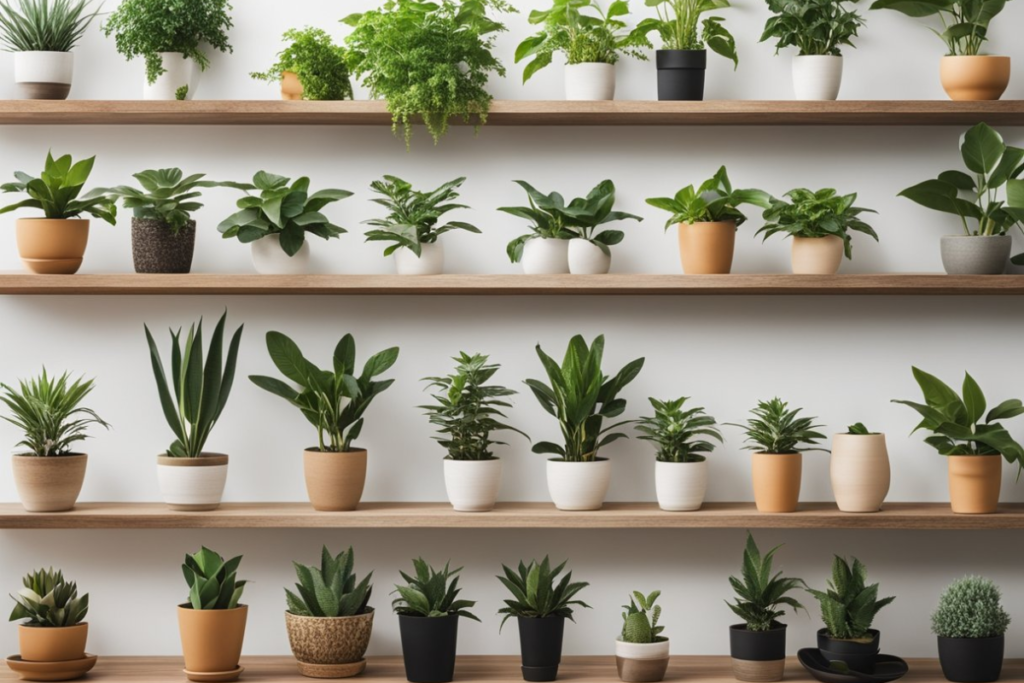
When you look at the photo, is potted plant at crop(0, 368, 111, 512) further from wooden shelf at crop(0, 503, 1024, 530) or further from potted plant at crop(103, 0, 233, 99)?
potted plant at crop(103, 0, 233, 99)

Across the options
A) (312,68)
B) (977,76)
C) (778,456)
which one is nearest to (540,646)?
(778,456)

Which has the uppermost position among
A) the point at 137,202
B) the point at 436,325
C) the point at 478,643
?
the point at 137,202

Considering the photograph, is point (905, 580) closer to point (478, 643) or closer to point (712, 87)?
point (478, 643)

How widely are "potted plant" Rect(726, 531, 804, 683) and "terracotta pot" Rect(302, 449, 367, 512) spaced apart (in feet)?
3.05

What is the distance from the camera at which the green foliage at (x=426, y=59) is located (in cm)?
247

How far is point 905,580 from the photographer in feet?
8.91

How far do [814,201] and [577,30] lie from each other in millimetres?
715

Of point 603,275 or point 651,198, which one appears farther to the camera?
point 651,198

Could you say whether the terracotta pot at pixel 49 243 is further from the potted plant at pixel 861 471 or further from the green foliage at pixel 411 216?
the potted plant at pixel 861 471

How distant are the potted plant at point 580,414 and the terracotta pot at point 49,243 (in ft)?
3.79

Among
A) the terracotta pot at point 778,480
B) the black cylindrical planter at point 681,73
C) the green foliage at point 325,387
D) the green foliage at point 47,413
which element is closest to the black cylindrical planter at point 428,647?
the green foliage at point 325,387

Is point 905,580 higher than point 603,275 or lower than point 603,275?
lower

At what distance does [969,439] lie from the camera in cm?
252

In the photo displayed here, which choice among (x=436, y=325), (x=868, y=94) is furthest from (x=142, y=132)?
(x=868, y=94)
